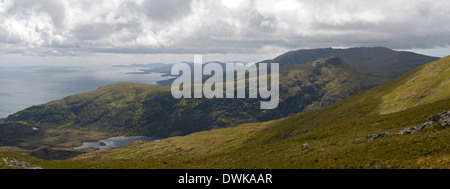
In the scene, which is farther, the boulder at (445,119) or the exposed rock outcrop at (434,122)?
the exposed rock outcrop at (434,122)

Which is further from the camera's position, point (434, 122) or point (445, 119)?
point (434, 122)

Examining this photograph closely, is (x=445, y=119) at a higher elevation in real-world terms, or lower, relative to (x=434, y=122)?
higher

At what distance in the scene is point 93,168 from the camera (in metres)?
50.5

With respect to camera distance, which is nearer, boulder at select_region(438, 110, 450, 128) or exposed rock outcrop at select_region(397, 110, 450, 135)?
boulder at select_region(438, 110, 450, 128)

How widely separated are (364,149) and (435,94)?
7463 cm
